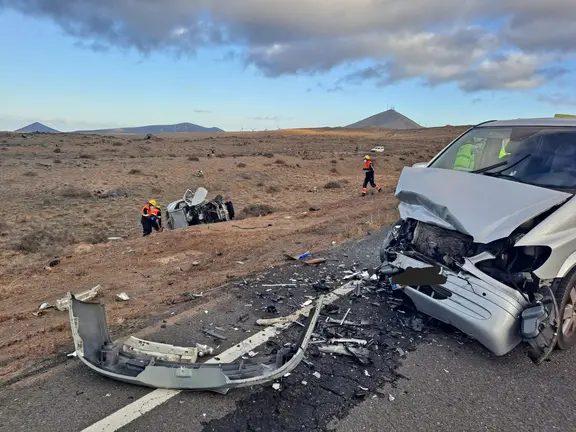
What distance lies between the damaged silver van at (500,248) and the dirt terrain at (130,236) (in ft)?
8.29

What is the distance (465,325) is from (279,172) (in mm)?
28376

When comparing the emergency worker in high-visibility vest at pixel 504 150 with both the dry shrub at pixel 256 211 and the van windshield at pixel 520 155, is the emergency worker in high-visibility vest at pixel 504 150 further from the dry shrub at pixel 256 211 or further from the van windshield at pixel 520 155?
the dry shrub at pixel 256 211

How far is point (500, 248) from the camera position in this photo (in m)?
3.72

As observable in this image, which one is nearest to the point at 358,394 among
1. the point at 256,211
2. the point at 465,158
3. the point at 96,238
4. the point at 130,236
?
the point at 465,158

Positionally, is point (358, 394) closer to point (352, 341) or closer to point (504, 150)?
point (352, 341)

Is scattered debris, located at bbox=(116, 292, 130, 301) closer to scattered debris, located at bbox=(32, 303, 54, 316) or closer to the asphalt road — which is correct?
scattered debris, located at bbox=(32, 303, 54, 316)

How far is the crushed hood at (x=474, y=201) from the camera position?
3.72 meters

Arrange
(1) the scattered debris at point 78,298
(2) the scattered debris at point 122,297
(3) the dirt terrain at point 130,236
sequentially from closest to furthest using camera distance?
(3) the dirt terrain at point 130,236 → (1) the scattered debris at point 78,298 → (2) the scattered debris at point 122,297

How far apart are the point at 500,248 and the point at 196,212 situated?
438 inches

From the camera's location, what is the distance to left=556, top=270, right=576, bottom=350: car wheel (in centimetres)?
366

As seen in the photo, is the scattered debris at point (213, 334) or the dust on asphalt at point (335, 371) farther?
A: the scattered debris at point (213, 334)

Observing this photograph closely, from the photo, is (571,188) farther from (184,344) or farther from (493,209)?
(184,344)

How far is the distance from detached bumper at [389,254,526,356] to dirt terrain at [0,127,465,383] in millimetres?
2662

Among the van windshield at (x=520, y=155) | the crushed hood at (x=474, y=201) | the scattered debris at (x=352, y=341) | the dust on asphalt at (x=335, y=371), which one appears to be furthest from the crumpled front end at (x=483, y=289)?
the van windshield at (x=520, y=155)
